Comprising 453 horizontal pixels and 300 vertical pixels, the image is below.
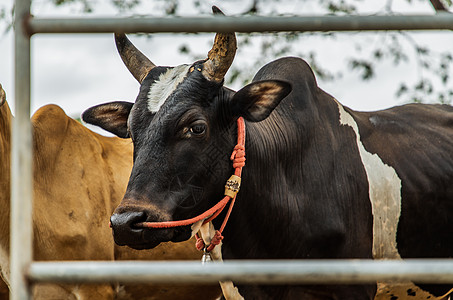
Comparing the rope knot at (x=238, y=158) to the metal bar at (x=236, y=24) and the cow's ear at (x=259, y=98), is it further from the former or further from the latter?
the metal bar at (x=236, y=24)

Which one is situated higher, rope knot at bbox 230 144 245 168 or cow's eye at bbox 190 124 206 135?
cow's eye at bbox 190 124 206 135

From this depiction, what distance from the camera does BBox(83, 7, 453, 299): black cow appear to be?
10.6 ft

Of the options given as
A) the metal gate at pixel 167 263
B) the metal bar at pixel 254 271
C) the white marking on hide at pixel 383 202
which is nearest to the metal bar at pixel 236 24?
the metal gate at pixel 167 263

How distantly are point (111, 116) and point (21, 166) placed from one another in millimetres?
2452

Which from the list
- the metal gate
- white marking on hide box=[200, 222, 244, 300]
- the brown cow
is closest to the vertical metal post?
the metal gate

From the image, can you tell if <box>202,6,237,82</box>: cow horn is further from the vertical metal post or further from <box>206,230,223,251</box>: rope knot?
the vertical metal post

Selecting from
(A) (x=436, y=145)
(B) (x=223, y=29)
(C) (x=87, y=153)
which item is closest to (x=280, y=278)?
(B) (x=223, y=29)

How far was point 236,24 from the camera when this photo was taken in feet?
4.77

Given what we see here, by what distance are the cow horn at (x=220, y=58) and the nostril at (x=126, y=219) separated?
0.88m

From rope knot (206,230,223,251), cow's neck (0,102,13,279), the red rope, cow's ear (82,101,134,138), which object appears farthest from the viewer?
cow's neck (0,102,13,279)

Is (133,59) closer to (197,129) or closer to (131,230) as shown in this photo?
(197,129)

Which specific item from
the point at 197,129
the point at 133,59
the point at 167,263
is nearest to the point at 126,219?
the point at 197,129

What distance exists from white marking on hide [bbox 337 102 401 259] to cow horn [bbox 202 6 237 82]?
41.7 inches

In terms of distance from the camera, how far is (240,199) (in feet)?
11.7
